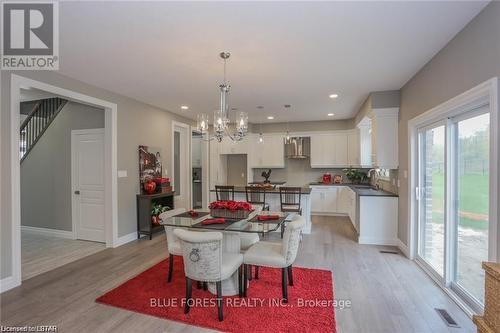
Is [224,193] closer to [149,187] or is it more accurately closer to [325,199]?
[149,187]

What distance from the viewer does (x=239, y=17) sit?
2.15m

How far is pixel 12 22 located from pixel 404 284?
15.8 ft

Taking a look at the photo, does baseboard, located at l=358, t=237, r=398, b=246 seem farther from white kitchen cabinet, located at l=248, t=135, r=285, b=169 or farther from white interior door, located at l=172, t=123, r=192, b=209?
white interior door, located at l=172, t=123, r=192, b=209

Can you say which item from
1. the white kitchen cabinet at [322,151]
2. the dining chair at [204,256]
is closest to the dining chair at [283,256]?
the dining chair at [204,256]

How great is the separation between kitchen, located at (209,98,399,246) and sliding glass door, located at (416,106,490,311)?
1047mm

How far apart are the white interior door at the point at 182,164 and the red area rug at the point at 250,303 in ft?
10.7

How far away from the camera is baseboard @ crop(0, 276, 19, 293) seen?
2.79 metres

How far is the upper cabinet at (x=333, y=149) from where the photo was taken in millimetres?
6887

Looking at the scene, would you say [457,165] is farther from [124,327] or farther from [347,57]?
[124,327]

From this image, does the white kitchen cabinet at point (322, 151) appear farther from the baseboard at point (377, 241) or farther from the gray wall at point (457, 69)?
the gray wall at point (457, 69)

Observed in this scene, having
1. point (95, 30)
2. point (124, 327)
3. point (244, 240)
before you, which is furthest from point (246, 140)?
point (124, 327)

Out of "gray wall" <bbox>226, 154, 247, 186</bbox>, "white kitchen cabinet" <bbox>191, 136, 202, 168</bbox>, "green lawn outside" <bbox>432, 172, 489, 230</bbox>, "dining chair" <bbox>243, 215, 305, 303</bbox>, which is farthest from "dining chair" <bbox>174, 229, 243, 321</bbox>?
"white kitchen cabinet" <bbox>191, 136, 202, 168</bbox>

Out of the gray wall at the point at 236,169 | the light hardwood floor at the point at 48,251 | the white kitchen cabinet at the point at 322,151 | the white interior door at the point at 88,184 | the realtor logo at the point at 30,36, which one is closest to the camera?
the realtor logo at the point at 30,36

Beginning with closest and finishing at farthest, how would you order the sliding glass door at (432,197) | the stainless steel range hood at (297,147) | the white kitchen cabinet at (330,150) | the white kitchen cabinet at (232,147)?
the sliding glass door at (432,197) → the white kitchen cabinet at (330,150) → the stainless steel range hood at (297,147) → the white kitchen cabinet at (232,147)
